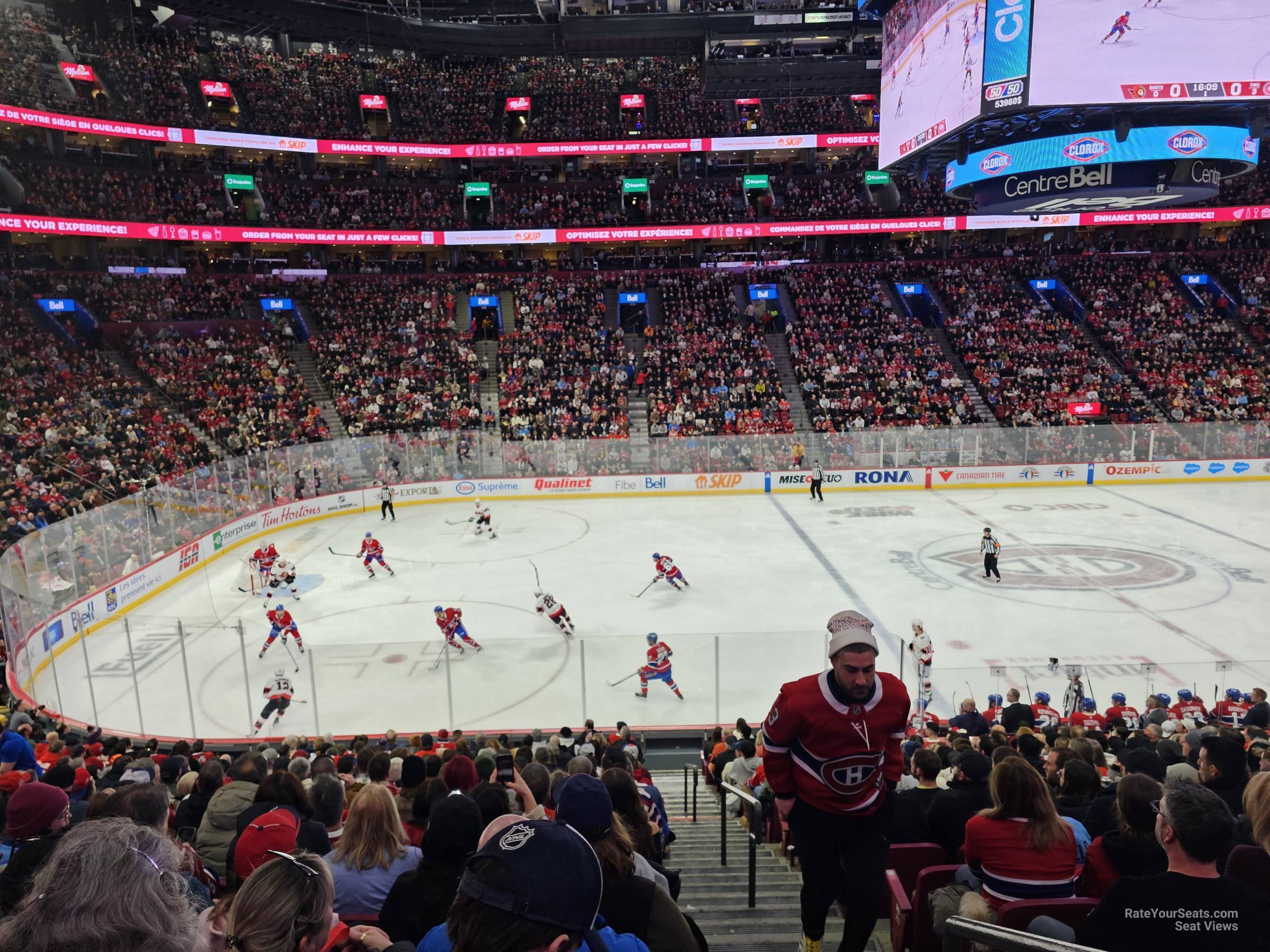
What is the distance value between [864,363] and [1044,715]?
88.3ft

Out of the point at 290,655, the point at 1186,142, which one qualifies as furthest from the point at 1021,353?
the point at 290,655

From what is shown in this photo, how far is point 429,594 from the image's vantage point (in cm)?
1897

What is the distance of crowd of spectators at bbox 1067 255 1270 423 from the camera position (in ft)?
110

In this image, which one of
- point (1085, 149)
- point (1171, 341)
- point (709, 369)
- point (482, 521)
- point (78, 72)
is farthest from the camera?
point (1171, 341)

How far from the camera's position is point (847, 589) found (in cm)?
1853

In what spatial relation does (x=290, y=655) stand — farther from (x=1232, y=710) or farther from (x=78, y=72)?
(x=78, y=72)

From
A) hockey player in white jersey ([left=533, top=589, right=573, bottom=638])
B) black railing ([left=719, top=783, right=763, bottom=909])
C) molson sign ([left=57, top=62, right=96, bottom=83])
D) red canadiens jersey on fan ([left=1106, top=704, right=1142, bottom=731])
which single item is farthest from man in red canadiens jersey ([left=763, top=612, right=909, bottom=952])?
molson sign ([left=57, top=62, right=96, bottom=83])

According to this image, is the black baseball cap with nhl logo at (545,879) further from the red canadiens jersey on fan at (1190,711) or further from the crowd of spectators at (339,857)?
the red canadiens jersey on fan at (1190,711)

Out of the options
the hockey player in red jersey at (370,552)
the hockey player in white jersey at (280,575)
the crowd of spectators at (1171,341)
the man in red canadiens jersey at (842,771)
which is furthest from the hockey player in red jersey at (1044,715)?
the crowd of spectators at (1171,341)

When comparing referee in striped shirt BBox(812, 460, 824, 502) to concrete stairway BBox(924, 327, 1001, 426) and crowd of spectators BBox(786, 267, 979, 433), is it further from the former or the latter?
concrete stairway BBox(924, 327, 1001, 426)

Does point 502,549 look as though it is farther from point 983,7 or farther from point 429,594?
point 983,7

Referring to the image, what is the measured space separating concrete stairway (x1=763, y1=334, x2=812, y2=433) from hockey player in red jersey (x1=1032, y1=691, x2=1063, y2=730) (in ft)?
71.4

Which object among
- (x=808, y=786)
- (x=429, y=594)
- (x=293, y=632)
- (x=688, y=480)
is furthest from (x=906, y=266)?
(x=808, y=786)

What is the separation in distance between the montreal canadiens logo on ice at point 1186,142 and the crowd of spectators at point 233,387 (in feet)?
84.0
